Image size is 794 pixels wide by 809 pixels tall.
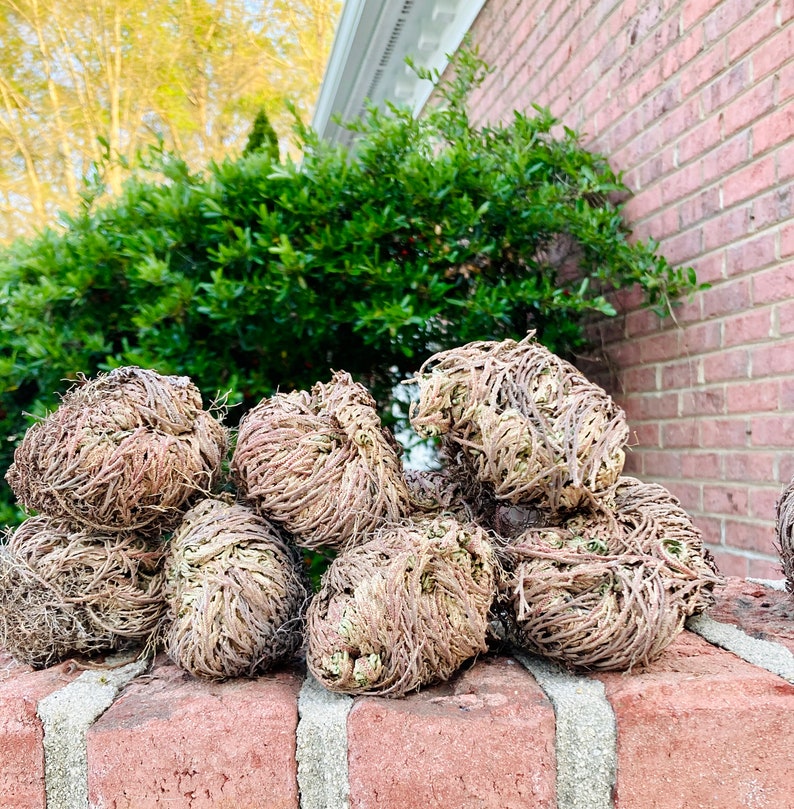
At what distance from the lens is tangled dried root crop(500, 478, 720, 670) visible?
3.31 ft

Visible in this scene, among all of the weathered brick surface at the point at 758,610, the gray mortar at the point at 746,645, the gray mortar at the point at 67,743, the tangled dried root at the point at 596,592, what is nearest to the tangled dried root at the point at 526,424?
the tangled dried root at the point at 596,592

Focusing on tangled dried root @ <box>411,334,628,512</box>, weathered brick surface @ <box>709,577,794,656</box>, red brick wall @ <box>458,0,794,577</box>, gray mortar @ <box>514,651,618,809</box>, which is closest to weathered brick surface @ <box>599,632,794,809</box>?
gray mortar @ <box>514,651,618,809</box>

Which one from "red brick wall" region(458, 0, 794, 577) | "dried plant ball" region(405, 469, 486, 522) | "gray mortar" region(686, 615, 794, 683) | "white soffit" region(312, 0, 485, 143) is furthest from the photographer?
"white soffit" region(312, 0, 485, 143)

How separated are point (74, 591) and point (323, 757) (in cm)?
51

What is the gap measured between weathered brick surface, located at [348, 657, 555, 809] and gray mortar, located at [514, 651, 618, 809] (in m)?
0.02

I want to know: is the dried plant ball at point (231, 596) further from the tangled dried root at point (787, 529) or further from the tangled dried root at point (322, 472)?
the tangled dried root at point (787, 529)

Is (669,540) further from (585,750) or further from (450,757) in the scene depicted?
(450,757)

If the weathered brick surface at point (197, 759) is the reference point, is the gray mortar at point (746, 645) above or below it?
above

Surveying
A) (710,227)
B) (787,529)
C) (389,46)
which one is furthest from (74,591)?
(389,46)

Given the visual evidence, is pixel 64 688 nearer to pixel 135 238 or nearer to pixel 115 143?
pixel 135 238

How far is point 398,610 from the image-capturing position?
96 cm

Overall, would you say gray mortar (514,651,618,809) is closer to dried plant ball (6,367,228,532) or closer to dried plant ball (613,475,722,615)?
dried plant ball (613,475,722,615)

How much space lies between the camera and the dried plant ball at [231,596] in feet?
3.43

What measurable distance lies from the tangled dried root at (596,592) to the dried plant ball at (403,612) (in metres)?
0.08
